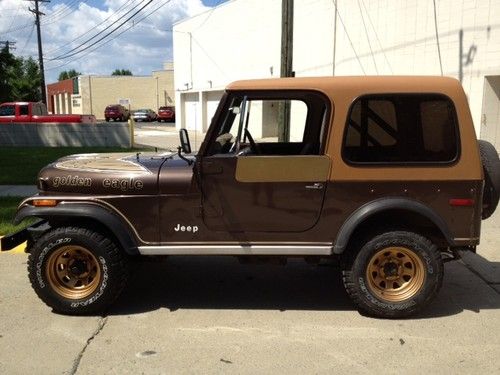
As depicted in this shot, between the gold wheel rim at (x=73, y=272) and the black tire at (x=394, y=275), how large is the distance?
6.86 ft

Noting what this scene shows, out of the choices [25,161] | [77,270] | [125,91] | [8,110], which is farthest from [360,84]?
[125,91]

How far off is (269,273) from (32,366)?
2.61 meters

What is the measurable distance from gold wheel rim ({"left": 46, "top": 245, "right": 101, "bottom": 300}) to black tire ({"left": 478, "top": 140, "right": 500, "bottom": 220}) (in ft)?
10.7

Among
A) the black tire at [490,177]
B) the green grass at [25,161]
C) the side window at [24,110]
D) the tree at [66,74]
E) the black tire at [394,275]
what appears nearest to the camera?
the black tire at [394,275]

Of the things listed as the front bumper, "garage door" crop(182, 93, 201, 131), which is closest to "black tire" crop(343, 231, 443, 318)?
the front bumper

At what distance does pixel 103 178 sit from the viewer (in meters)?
4.29

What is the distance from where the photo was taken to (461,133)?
162 inches

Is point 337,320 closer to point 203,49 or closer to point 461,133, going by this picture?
point 461,133

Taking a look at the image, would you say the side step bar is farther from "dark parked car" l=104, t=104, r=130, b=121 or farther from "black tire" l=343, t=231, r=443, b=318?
"dark parked car" l=104, t=104, r=130, b=121

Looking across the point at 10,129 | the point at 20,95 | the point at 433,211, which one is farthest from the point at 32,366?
the point at 20,95

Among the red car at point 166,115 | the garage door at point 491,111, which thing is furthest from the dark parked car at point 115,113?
the garage door at point 491,111

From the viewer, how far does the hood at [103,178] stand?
13.9 ft

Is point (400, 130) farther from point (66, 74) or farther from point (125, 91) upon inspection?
point (66, 74)

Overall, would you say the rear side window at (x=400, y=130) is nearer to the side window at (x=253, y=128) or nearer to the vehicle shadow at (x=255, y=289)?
the side window at (x=253, y=128)
